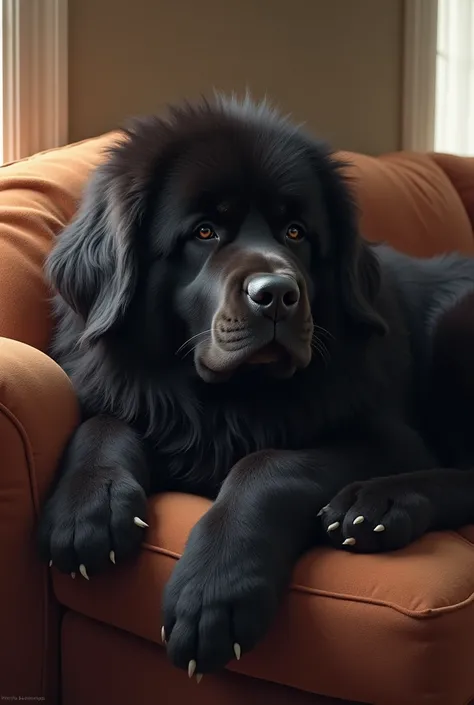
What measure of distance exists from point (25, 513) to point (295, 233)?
70cm

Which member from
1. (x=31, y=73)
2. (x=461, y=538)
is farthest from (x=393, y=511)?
(x=31, y=73)

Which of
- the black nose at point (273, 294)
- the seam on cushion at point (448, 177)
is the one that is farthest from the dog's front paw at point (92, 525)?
the seam on cushion at point (448, 177)

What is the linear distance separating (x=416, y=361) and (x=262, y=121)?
24.8 inches

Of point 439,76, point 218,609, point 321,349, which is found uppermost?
point 439,76

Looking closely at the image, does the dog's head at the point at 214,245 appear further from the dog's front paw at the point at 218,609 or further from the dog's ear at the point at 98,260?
the dog's front paw at the point at 218,609

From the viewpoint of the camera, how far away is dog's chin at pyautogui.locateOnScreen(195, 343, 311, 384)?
5.02 ft

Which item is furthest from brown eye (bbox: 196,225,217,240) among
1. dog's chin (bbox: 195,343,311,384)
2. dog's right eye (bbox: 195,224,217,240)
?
dog's chin (bbox: 195,343,311,384)

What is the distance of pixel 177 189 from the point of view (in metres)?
1.67

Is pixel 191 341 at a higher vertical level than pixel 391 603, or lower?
higher

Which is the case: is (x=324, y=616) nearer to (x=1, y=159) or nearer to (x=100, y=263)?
(x=100, y=263)

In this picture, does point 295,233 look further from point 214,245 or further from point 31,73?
point 31,73

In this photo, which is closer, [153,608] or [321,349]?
[153,608]

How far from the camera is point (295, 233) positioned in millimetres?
1726

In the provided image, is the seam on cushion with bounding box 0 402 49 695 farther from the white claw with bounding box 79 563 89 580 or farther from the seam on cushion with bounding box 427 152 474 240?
the seam on cushion with bounding box 427 152 474 240
